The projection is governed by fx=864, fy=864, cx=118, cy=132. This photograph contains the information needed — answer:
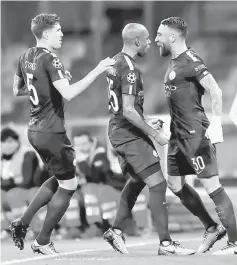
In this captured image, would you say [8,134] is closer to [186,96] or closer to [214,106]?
[186,96]

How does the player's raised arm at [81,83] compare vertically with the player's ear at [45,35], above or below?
below

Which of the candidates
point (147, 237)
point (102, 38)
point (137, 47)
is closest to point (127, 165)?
point (137, 47)

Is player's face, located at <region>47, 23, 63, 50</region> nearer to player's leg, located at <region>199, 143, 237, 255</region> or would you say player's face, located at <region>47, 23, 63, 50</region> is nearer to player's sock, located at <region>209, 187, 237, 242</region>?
player's leg, located at <region>199, 143, 237, 255</region>

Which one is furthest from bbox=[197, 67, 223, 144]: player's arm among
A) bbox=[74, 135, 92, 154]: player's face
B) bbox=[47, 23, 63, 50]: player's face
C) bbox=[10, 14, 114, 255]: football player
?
bbox=[74, 135, 92, 154]: player's face

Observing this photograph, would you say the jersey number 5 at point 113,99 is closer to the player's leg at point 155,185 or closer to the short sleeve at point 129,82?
the short sleeve at point 129,82

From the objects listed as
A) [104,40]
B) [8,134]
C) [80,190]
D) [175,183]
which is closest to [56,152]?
[175,183]

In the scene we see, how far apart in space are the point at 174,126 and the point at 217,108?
447 mm

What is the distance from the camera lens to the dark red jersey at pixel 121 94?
664 cm

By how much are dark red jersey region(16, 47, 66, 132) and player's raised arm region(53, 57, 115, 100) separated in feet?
0.45

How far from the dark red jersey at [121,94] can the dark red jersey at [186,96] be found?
0.25m

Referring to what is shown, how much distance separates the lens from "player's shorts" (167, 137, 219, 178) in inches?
261

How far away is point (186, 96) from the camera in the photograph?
6.65m

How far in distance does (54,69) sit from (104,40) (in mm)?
8460

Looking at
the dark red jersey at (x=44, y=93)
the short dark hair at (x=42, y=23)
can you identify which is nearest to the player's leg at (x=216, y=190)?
the dark red jersey at (x=44, y=93)
